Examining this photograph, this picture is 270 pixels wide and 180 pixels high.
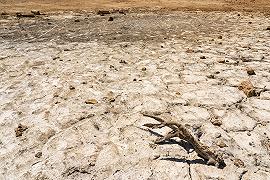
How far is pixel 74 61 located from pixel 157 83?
164 centimetres

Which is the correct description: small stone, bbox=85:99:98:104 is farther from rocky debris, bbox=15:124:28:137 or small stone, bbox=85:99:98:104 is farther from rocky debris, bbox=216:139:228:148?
rocky debris, bbox=216:139:228:148

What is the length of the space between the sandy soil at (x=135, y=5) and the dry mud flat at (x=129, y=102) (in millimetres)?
3617

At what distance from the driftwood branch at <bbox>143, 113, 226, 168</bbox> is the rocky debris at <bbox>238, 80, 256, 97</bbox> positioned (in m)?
1.24

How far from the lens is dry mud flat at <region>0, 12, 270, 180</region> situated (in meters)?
2.90

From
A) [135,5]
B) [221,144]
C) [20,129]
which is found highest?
[221,144]

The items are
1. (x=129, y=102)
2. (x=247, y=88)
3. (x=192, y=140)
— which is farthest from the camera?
(x=247, y=88)

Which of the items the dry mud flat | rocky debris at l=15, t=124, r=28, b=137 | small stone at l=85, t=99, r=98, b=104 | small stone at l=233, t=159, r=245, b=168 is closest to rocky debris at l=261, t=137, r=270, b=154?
the dry mud flat

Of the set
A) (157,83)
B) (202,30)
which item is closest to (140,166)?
(157,83)

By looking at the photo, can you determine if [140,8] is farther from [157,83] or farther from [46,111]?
[46,111]

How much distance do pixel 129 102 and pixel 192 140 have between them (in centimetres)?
114

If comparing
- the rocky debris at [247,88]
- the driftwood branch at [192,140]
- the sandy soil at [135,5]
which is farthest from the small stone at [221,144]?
the sandy soil at [135,5]

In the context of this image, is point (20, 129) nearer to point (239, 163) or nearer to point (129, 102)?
point (129, 102)

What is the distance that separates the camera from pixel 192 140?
301 cm

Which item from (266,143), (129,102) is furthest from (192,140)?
(129,102)
